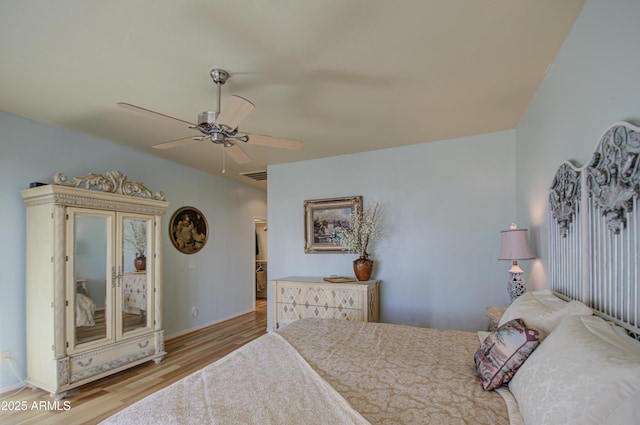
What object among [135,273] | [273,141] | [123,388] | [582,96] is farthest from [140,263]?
[582,96]

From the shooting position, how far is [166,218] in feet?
14.9

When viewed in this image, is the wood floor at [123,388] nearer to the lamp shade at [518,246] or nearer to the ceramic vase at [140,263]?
the ceramic vase at [140,263]

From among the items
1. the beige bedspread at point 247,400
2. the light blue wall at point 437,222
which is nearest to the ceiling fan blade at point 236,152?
the beige bedspread at point 247,400

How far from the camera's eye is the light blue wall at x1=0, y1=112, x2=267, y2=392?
2.89m

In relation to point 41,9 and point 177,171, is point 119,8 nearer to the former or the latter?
point 41,9

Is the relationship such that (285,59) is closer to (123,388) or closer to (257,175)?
(123,388)

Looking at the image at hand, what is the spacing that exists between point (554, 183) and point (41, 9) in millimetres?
3224

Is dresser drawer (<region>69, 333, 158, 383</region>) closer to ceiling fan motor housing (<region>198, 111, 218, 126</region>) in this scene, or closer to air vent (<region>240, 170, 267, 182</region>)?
ceiling fan motor housing (<region>198, 111, 218, 126</region>)

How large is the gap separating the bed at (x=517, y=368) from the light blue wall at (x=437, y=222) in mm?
1770

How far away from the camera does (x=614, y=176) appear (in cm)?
129

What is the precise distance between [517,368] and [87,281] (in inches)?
141

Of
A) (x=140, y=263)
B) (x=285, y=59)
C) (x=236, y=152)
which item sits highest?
(x=285, y=59)

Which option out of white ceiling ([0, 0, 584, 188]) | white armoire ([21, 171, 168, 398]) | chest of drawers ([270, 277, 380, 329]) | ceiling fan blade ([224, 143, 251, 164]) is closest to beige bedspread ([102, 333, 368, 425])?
ceiling fan blade ([224, 143, 251, 164])

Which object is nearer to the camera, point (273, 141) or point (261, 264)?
point (273, 141)
